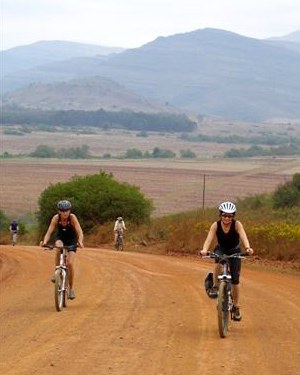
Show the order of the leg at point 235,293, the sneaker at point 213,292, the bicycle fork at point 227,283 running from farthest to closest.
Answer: the leg at point 235,293 < the sneaker at point 213,292 < the bicycle fork at point 227,283

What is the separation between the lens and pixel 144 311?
16.8m

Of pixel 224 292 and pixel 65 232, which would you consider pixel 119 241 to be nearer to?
pixel 65 232

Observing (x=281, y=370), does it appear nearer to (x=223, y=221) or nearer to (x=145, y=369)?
(x=145, y=369)

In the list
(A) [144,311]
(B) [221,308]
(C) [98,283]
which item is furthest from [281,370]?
(C) [98,283]

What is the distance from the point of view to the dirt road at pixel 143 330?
11781 mm

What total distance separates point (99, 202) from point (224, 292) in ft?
142

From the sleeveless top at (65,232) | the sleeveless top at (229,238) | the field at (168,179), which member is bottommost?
the field at (168,179)

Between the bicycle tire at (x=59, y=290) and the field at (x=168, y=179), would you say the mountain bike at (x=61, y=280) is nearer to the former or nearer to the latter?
the bicycle tire at (x=59, y=290)

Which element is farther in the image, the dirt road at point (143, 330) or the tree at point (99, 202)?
the tree at point (99, 202)

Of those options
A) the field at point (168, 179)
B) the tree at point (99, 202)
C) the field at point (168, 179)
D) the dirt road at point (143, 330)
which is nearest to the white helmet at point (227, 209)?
the dirt road at point (143, 330)

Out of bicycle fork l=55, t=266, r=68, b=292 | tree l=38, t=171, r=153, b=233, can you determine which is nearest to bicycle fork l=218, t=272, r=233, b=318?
bicycle fork l=55, t=266, r=68, b=292

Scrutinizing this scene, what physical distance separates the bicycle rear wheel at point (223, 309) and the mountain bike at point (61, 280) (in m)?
3.36

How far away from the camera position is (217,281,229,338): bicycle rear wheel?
46.0 feet

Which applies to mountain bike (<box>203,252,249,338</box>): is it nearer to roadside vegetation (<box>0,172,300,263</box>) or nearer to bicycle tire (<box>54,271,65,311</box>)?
bicycle tire (<box>54,271,65,311</box>)
